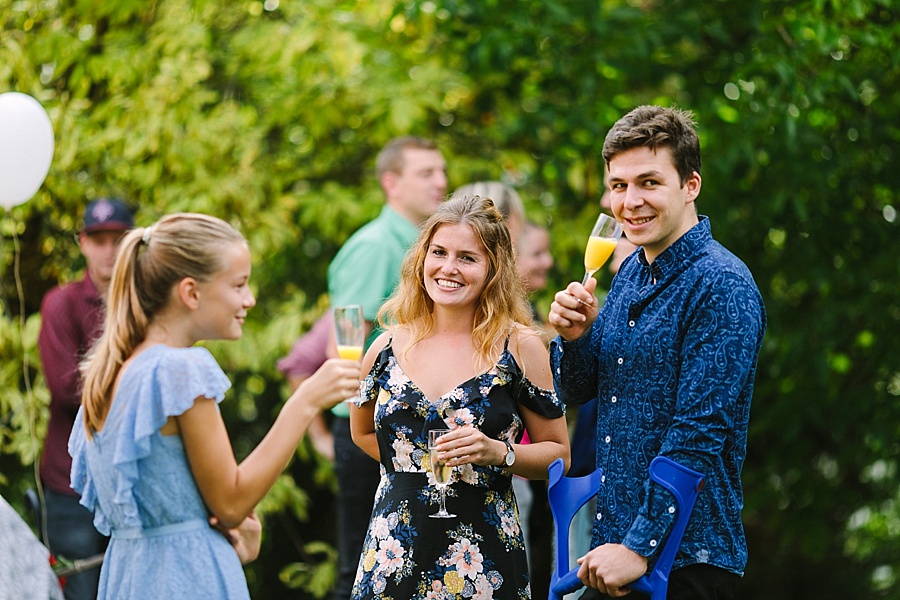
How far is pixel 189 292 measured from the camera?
3.00 m

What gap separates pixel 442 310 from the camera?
3270mm

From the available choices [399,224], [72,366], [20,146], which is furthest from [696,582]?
[20,146]

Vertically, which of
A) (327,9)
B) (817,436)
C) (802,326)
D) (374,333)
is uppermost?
(327,9)

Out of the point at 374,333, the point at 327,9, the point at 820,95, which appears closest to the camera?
the point at 374,333

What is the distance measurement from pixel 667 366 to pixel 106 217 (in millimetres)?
2964

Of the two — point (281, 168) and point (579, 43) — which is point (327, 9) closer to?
point (281, 168)

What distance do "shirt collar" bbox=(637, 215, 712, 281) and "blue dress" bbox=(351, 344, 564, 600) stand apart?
56 cm

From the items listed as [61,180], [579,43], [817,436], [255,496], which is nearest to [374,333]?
[255,496]

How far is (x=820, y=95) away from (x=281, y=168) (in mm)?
3200

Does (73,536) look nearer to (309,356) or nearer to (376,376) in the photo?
(309,356)

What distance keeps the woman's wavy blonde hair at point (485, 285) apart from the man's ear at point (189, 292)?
65 cm

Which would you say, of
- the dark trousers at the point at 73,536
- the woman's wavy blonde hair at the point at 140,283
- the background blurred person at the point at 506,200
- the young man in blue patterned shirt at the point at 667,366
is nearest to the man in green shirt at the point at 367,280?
the background blurred person at the point at 506,200

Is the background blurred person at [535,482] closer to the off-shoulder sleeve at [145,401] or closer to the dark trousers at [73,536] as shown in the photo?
the dark trousers at [73,536]

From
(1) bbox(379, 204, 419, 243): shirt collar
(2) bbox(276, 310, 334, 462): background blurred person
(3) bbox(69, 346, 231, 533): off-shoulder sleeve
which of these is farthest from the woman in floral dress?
(2) bbox(276, 310, 334, 462): background blurred person
